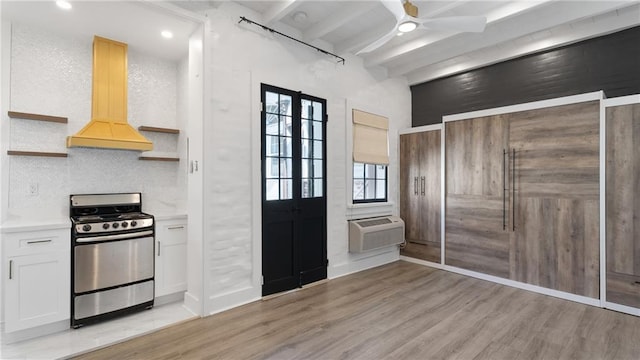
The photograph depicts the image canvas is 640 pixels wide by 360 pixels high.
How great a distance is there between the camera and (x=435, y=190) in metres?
4.67

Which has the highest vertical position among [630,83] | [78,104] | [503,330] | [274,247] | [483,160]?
[630,83]

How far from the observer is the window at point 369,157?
4.51 meters

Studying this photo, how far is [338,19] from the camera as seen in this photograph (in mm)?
3535

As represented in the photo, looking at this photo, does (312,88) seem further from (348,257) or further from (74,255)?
(74,255)

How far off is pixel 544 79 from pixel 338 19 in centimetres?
283

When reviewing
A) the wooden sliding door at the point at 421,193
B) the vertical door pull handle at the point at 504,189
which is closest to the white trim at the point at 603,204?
the vertical door pull handle at the point at 504,189

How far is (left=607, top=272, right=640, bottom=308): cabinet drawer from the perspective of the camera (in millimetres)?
3012

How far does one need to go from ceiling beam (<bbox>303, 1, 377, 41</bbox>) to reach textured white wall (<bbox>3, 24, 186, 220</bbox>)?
5.60 feet

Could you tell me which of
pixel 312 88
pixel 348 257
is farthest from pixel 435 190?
pixel 312 88

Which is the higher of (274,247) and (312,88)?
(312,88)

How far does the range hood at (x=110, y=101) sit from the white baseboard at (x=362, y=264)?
2.76 metres

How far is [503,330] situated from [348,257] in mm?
2076

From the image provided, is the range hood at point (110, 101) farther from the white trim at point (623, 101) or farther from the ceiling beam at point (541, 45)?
the white trim at point (623, 101)

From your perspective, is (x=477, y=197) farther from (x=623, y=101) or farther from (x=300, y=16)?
(x=300, y=16)
